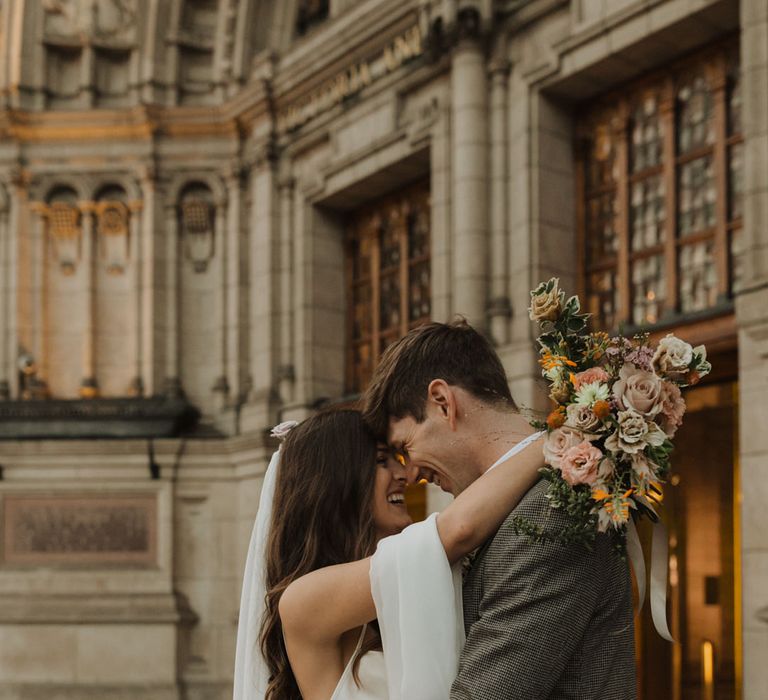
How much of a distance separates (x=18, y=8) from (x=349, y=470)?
16.4 metres

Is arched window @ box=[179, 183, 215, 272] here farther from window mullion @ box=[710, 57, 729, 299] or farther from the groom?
the groom

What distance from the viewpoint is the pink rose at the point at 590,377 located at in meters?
3.07

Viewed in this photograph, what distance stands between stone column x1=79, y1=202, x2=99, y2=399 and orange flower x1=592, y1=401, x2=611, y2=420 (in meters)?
15.5

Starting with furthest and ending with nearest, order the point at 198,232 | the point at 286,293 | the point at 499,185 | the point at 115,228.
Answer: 1. the point at 115,228
2. the point at 198,232
3. the point at 286,293
4. the point at 499,185

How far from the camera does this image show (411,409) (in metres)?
3.32

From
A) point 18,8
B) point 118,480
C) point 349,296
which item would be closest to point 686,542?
point 349,296

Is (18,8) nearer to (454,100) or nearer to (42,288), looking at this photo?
(42,288)

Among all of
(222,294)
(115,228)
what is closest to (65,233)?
(115,228)

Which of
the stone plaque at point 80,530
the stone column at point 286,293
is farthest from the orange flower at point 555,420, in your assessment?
the stone plaque at point 80,530

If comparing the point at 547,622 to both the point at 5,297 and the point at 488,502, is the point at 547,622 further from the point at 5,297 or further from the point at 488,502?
the point at 5,297

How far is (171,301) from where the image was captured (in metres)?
18.2

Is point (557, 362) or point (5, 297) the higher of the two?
point (5, 297)

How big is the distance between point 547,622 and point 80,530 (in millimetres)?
15213

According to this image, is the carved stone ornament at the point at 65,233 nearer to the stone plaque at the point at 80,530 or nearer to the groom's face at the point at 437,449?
the stone plaque at the point at 80,530
